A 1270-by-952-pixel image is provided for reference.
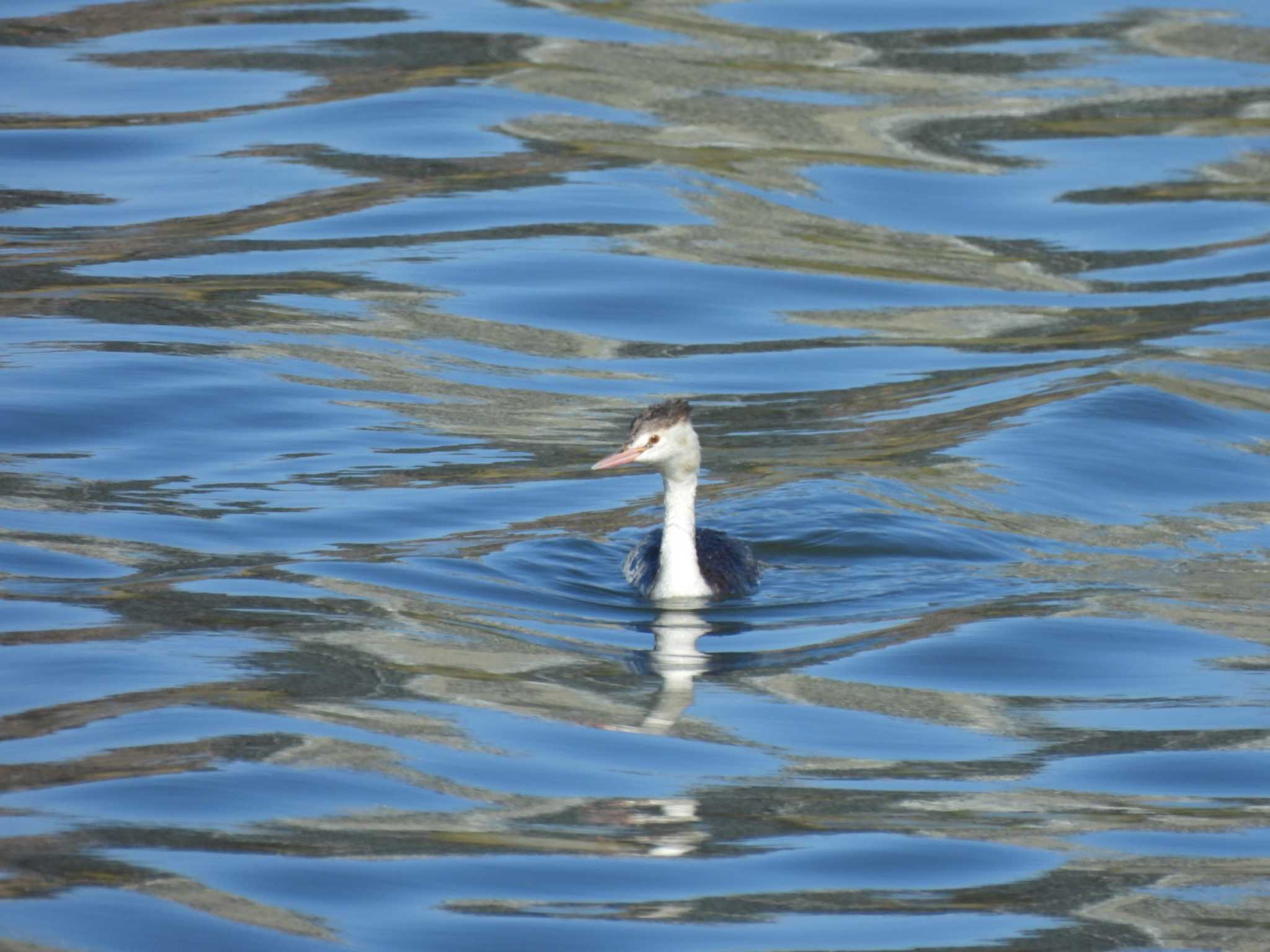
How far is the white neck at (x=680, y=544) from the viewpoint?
10.2 m

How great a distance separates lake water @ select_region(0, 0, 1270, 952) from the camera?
648 centimetres

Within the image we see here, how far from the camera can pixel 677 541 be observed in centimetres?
1019

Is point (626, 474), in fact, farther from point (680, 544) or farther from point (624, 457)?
point (624, 457)

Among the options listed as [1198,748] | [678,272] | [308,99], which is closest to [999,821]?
[1198,748]

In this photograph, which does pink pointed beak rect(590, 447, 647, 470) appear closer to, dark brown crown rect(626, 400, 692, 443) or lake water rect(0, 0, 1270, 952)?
dark brown crown rect(626, 400, 692, 443)

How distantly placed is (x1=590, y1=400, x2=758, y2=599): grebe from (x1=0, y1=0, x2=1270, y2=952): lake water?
197 mm

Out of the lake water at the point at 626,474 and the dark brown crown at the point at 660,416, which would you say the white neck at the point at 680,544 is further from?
the dark brown crown at the point at 660,416

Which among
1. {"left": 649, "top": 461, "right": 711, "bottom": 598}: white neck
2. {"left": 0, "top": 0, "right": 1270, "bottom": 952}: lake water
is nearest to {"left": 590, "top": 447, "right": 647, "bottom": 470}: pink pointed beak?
{"left": 649, "top": 461, "right": 711, "bottom": 598}: white neck

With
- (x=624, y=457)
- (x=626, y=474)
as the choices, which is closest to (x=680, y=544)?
(x=624, y=457)

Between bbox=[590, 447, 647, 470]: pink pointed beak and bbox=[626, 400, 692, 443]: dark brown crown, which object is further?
bbox=[626, 400, 692, 443]: dark brown crown

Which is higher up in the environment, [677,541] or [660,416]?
[660,416]

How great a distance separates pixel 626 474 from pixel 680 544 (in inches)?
88.7

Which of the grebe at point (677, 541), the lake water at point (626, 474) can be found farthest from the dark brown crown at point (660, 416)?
the lake water at point (626, 474)

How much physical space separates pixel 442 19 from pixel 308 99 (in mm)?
2213
